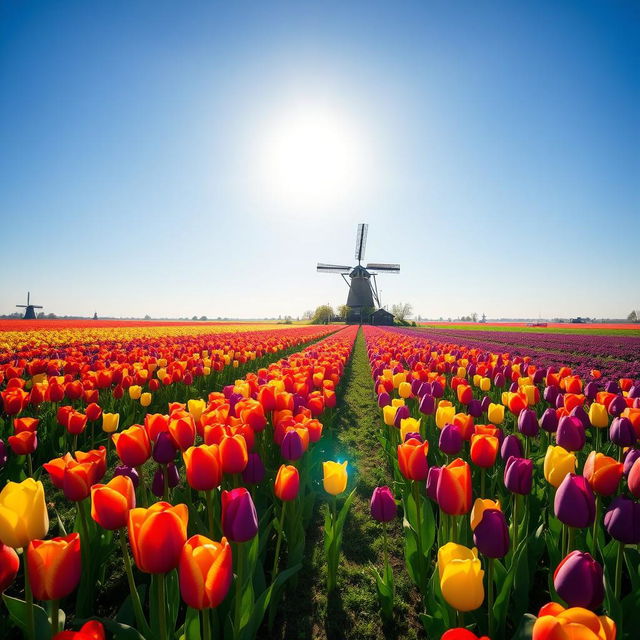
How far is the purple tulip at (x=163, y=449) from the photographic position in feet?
7.73

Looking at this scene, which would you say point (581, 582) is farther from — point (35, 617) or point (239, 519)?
point (35, 617)

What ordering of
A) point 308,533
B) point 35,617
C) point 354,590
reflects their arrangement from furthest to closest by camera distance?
point 308,533 < point 354,590 < point 35,617

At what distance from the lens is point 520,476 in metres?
2.03

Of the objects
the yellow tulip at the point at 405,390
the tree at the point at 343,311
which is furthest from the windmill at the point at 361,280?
the yellow tulip at the point at 405,390

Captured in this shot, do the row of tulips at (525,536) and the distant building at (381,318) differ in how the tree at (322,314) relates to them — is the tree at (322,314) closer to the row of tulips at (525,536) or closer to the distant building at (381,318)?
the distant building at (381,318)

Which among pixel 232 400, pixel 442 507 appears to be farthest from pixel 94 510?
pixel 232 400

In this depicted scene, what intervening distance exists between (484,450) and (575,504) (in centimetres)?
74

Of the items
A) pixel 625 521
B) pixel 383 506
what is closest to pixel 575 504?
pixel 625 521

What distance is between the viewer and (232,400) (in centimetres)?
361

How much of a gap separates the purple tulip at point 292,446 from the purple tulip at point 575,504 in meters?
1.53

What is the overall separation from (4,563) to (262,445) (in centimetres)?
248

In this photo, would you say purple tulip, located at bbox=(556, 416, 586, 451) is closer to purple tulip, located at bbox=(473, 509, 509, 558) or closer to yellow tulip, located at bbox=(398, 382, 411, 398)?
purple tulip, located at bbox=(473, 509, 509, 558)

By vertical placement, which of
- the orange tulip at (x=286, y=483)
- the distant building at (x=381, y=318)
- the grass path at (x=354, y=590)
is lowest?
the grass path at (x=354, y=590)

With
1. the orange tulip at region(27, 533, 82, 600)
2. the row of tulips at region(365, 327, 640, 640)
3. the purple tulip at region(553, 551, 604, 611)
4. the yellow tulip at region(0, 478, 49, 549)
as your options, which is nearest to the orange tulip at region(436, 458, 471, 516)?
the row of tulips at region(365, 327, 640, 640)
